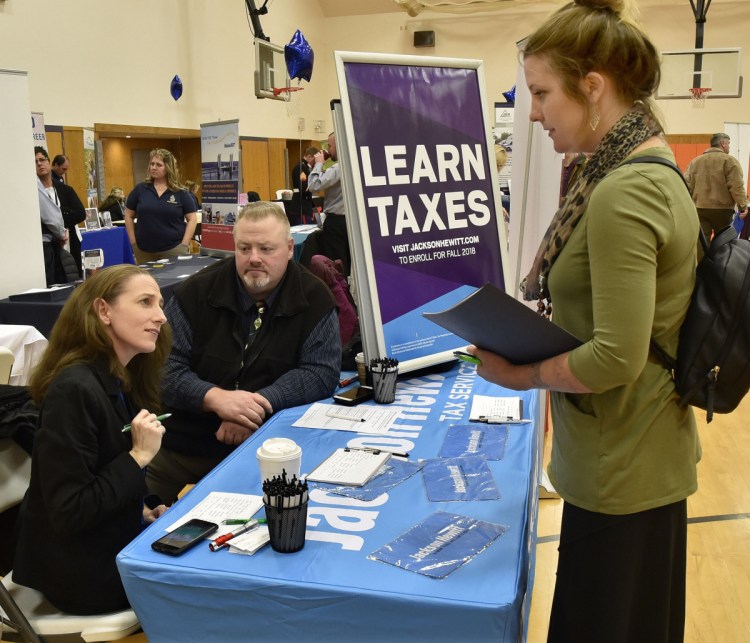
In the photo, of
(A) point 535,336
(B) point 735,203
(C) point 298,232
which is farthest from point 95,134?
(A) point 535,336

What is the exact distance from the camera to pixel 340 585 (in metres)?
1.22

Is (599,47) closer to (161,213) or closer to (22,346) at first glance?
(22,346)

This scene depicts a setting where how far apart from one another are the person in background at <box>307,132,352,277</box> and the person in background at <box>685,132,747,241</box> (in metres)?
4.21

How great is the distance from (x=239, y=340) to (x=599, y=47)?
60.3 inches

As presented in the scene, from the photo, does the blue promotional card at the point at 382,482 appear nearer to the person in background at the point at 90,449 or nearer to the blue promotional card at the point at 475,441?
the blue promotional card at the point at 475,441

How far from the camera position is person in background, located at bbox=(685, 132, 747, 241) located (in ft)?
26.6

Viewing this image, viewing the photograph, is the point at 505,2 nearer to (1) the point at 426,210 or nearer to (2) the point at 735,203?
(2) the point at 735,203

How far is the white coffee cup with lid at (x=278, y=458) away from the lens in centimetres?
150

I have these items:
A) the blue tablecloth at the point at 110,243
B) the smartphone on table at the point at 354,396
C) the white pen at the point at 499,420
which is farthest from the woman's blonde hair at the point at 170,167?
the white pen at the point at 499,420

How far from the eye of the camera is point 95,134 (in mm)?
9555

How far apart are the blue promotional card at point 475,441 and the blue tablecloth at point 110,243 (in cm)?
526

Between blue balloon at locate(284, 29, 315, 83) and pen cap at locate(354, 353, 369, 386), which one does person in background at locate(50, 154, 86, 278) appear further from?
pen cap at locate(354, 353, 369, 386)

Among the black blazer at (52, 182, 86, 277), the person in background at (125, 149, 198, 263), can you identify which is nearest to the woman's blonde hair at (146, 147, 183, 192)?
the person in background at (125, 149, 198, 263)

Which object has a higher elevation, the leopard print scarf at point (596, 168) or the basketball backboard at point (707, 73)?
the basketball backboard at point (707, 73)
